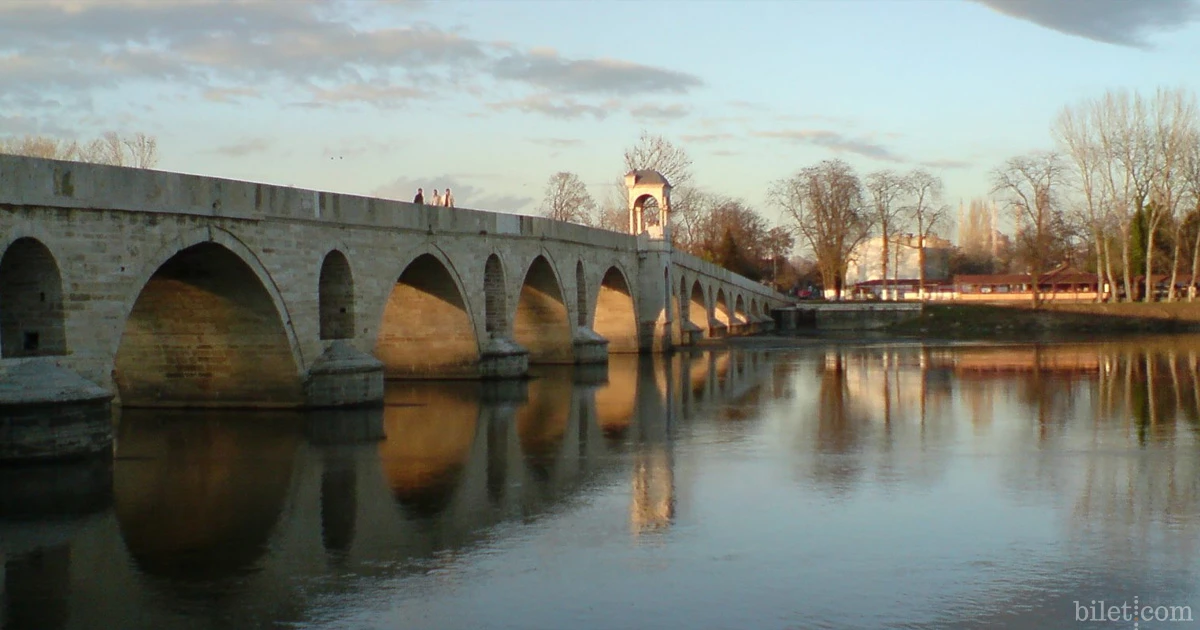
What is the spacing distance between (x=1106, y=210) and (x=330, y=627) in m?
47.3

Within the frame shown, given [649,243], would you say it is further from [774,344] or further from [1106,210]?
[1106,210]

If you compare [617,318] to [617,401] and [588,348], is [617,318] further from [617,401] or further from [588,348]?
[617,401]

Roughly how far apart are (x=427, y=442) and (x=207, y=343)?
4432 mm

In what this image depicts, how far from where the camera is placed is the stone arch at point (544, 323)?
28.8 m

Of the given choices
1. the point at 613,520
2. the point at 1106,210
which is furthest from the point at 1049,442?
the point at 1106,210

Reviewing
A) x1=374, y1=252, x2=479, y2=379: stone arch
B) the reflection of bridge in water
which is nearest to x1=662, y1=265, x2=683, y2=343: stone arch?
x1=374, y1=252, x2=479, y2=379: stone arch

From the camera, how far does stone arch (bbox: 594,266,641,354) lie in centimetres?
3516

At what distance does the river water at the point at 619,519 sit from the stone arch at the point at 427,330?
4609 mm

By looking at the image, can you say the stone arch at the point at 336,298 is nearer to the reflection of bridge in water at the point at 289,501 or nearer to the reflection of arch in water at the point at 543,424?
the reflection of bridge in water at the point at 289,501

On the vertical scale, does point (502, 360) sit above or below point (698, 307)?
below

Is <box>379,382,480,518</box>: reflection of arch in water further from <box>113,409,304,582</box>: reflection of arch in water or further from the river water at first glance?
<box>113,409,304,582</box>: reflection of arch in water

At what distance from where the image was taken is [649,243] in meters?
36.3

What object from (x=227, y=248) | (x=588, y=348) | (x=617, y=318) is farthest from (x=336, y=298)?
(x=617, y=318)

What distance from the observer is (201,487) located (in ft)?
39.5
